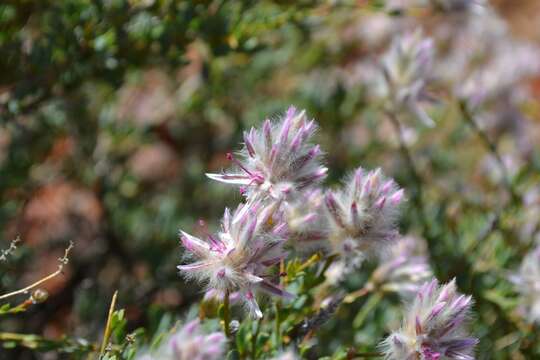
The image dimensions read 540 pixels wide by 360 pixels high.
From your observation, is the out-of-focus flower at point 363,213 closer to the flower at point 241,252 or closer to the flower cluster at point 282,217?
the flower cluster at point 282,217

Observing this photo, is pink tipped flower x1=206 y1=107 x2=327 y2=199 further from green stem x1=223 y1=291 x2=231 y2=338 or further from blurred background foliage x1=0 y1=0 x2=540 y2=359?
blurred background foliage x1=0 y1=0 x2=540 y2=359

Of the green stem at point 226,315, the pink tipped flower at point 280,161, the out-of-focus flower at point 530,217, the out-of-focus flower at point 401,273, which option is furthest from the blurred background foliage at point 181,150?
the pink tipped flower at point 280,161

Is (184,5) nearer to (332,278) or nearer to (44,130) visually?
(44,130)

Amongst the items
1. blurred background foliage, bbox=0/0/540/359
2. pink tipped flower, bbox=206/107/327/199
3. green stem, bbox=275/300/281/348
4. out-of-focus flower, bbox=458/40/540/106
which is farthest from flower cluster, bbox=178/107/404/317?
out-of-focus flower, bbox=458/40/540/106

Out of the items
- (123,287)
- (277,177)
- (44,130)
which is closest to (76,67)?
(44,130)

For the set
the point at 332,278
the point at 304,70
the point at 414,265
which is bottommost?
the point at 304,70

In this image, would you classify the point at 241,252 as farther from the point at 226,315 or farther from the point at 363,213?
the point at 363,213
